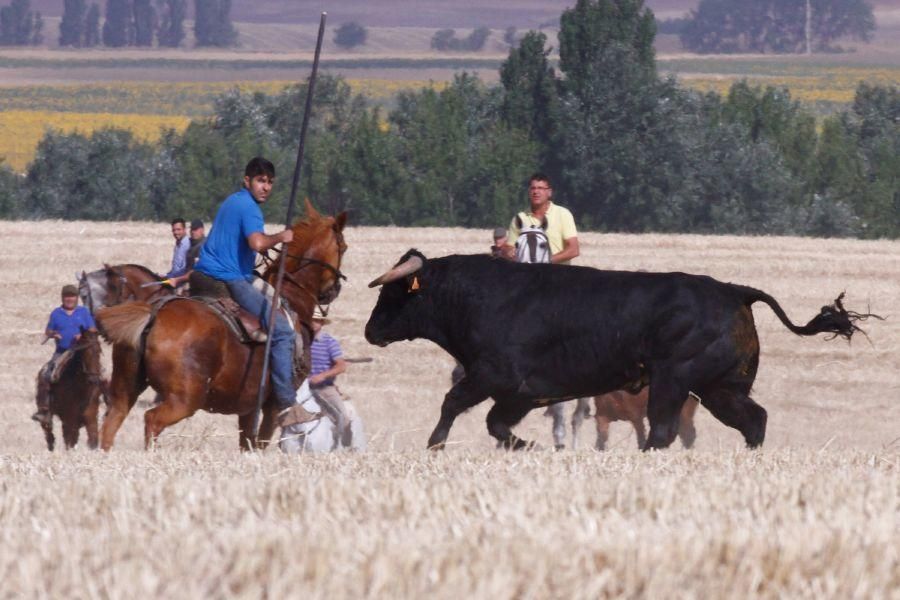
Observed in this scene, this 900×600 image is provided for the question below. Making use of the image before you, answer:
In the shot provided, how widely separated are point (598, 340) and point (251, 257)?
242 centimetres

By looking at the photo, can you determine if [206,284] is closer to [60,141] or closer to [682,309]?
[682,309]

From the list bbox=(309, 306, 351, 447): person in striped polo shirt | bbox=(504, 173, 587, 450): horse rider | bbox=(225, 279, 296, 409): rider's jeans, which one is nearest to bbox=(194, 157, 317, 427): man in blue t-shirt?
bbox=(225, 279, 296, 409): rider's jeans

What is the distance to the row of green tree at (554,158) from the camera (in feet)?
235

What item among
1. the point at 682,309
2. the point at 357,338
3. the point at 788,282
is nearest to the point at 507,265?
the point at 682,309

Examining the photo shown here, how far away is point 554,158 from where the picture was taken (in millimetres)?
80062

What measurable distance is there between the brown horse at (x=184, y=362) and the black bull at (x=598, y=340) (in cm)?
147

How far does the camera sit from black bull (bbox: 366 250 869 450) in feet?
37.1

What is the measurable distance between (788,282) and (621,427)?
10.4m

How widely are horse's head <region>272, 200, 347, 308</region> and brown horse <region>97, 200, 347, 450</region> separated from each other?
0.03 metres

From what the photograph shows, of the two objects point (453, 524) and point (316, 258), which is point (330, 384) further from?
point (453, 524)

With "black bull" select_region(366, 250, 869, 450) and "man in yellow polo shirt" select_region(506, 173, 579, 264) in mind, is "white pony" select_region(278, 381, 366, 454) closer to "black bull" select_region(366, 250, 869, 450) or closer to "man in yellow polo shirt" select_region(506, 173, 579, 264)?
"man in yellow polo shirt" select_region(506, 173, 579, 264)

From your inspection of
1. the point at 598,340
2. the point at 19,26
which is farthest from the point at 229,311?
the point at 19,26

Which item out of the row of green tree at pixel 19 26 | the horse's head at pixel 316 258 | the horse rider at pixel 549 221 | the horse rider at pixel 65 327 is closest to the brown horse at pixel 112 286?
the horse rider at pixel 65 327

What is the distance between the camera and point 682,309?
11.2m
